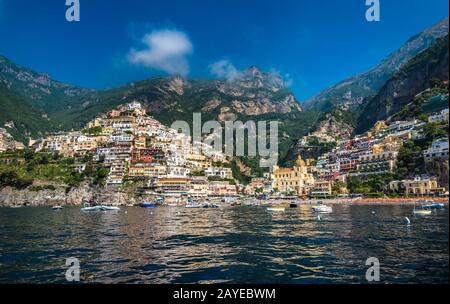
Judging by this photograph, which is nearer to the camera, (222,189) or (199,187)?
(199,187)

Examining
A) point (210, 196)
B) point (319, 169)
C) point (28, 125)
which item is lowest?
point (210, 196)

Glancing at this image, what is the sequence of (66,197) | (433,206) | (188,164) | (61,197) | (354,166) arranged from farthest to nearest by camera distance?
(188,164) < (354,166) < (66,197) < (61,197) < (433,206)

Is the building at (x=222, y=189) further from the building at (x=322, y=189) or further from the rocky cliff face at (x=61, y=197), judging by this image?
the rocky cliff face at (x=61, y=197)

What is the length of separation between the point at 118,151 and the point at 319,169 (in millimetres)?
62782

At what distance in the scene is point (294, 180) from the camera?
372 ft

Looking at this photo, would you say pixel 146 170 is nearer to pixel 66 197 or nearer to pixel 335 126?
pixel 66 197

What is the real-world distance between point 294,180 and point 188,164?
3478cm

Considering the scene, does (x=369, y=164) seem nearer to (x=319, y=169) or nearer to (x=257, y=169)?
(x=319, y=169)

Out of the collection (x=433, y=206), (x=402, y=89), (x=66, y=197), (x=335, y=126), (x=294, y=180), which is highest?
(x=402, y=89)

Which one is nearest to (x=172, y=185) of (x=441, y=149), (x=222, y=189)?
(x=222, y=189)

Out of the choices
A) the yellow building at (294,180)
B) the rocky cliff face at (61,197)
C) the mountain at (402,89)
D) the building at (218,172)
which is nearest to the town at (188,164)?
the yellow building at (294,180)

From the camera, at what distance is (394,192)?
6831cm

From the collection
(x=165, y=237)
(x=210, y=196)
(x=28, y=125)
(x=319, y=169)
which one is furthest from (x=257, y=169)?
(x=165, y=237)
